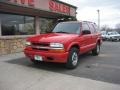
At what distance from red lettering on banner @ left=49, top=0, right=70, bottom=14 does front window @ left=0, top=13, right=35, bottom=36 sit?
5.53 feet

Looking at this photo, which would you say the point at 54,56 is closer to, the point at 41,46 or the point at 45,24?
the point at 41,46

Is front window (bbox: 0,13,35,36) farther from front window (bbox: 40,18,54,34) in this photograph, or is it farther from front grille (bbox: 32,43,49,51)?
front grille (bbox: 32,43,49,51)

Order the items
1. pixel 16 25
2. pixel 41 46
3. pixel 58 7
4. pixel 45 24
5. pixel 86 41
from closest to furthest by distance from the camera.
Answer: pixel 41 46, pixel 86 41, pixel 16 25, pixel 58 7, pixel 45 24

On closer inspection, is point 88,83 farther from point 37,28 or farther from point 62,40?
point 37,28

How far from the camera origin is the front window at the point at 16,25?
1216 centimetres

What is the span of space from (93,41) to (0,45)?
4951 mm

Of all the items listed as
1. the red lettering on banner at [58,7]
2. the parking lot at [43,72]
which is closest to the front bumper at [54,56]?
the parking lot at [43,72]

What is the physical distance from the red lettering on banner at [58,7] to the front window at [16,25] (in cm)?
169

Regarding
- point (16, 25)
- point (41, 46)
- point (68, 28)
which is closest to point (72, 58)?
point (41, 46)

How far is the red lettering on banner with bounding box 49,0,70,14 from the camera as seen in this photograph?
14.7m

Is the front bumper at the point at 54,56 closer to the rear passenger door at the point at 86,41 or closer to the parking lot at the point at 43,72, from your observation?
the parking lot at the point at 43,72

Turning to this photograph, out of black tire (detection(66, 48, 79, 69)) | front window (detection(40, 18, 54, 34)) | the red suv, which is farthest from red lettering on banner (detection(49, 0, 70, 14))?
black tire (detection(66, 48, 79, 69))

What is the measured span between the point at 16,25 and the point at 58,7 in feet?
12.8

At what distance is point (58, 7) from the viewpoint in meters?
15.5
